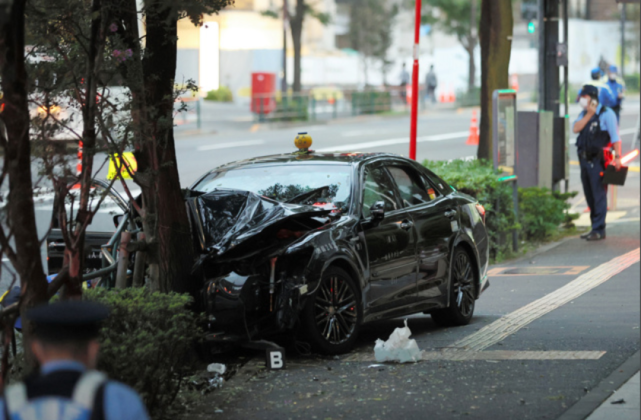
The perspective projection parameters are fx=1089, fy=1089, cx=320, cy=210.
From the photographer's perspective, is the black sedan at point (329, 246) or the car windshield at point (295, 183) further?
the car windshield at point (295, 183)

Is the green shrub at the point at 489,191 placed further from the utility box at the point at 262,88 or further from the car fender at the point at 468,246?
the utility box at the point at 262,88

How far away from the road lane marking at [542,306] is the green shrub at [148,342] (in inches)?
106

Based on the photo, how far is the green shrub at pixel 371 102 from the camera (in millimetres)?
43250

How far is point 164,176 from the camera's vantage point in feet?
24.5

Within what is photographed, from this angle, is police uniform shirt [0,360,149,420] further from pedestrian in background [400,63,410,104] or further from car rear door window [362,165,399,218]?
pedestrian in background [400,63,410,104]

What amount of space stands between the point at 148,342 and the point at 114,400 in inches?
125

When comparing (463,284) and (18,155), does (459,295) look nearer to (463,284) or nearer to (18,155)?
(463,284)

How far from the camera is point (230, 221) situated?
25.6 ft

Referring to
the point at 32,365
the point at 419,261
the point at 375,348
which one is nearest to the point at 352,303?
the point at 375,348

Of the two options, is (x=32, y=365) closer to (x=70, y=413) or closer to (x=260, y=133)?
(x=70, y=413)

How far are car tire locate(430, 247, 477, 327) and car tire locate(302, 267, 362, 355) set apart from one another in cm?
148

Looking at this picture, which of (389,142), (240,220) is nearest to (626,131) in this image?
(389,142)

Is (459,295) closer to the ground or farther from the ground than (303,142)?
closer to the ground

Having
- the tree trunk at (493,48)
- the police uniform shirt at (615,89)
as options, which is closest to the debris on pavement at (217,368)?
the tree trunk at (493,48)
